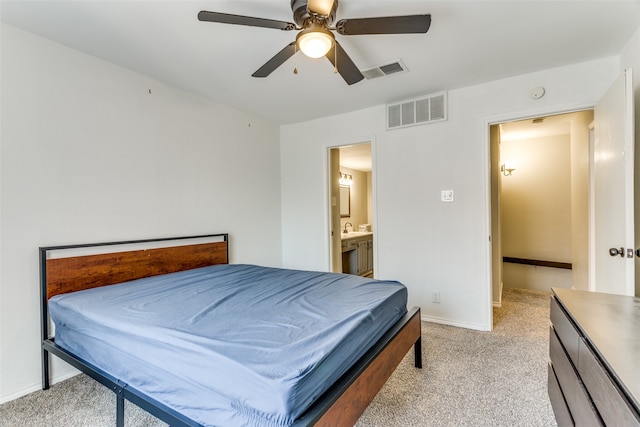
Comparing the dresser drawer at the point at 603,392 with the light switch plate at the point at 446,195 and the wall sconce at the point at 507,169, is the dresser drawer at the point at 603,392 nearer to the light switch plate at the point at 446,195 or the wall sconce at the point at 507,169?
the light switch plate at the point at 446,195

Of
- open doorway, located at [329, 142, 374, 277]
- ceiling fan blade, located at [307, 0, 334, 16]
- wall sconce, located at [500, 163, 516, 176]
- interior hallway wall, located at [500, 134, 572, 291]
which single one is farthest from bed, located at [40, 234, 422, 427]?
wall sconce, located at [500, 163, 516, 176]

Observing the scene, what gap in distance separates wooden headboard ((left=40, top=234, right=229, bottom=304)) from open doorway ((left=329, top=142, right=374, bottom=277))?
1.69 meters

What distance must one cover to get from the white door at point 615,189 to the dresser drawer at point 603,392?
3.71 ft

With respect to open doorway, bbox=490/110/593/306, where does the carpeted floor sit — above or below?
below

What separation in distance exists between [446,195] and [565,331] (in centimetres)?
191

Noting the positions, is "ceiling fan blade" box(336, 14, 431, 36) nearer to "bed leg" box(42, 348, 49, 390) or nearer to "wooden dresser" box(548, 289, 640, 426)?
"wooden dresser" box(548, 289, 640, 426)

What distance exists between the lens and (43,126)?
7.03ft

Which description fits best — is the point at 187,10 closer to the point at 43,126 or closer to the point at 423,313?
the point at 43,126

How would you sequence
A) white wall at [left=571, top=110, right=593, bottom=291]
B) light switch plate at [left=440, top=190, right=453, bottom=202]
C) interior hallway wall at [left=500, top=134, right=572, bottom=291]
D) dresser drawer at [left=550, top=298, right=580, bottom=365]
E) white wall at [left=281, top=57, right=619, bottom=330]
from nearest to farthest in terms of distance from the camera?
dresser drawer at [left=550, top=298, right=580, bottom=365]
white wall at [left=281, top=57, right=619, bottom=330]
light switch plate at [left=440, top=190, right=453, bottom=202]
white wall at [left=571, top=110, right=593, bottom=291]
interior hallway wall at [left=500, top=134, right=572, bottom=291]

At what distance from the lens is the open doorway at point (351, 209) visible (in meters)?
4.20

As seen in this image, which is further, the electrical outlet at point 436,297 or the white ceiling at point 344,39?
the electrical outlet at point 436,297

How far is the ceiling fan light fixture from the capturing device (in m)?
1.59

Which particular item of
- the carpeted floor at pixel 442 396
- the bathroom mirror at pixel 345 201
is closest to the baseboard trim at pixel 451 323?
the carpeted floor at pixel 442 396

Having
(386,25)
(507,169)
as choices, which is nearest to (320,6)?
(386,25)
